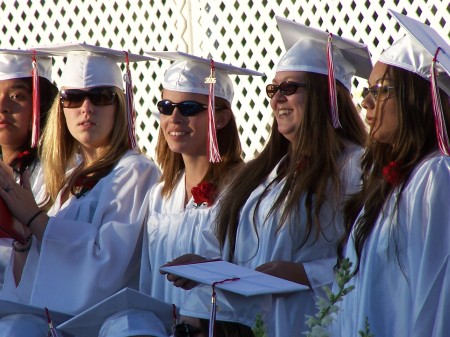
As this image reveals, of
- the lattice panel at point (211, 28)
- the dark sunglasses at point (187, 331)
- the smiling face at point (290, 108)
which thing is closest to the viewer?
the dark sunglasses at point (187, 331)

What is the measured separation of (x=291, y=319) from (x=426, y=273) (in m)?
0.96

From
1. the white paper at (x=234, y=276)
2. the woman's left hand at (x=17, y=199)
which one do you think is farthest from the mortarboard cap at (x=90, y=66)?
the white paper at (x=234, y=276)

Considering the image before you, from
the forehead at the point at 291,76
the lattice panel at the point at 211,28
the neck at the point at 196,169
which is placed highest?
the lattice panel at the point at 211,28

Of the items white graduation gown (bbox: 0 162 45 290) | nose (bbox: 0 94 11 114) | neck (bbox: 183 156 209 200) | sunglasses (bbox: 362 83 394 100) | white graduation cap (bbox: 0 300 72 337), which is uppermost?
sunglasses (bbox: 362 83 394 100)

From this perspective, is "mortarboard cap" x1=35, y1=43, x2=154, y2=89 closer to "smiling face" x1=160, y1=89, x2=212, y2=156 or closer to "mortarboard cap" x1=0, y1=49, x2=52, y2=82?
"mortarboard cap" x1=0, y1=49, x2=52, y2=82

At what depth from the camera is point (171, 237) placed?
5.17m

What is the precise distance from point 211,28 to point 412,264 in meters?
5.06

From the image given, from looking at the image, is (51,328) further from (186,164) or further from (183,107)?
(183,107)

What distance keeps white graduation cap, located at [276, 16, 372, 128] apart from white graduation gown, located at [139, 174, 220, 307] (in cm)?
86

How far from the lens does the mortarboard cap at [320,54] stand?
15.8ft

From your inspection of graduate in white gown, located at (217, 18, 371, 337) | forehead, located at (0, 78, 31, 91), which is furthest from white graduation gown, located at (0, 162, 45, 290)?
graduate in white gown, located at (217, 18, 371, 337)

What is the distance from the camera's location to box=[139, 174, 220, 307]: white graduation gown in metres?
5.03

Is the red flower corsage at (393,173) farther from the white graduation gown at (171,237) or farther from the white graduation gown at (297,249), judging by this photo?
the white graduation gown at (171,237)

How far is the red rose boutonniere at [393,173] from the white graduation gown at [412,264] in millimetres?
48
